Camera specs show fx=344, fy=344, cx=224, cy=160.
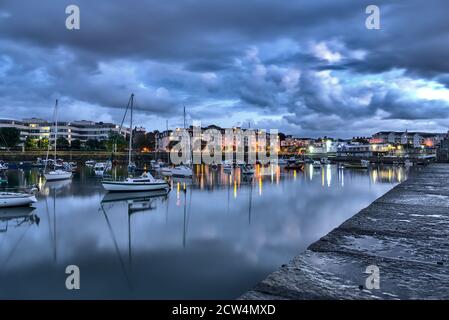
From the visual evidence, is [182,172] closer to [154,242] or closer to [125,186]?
[125,186]

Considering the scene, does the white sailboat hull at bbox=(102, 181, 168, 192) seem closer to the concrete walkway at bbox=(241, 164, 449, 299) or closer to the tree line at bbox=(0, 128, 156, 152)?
the concrete walkway at bbox=(241, 164, 449, 299)

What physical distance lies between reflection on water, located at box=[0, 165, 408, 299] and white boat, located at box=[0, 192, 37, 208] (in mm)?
580

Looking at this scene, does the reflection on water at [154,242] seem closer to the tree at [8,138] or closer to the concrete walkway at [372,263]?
the concrete walkway at [372,263]

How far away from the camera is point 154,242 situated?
17828 mm

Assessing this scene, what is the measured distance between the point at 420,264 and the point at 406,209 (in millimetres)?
8699

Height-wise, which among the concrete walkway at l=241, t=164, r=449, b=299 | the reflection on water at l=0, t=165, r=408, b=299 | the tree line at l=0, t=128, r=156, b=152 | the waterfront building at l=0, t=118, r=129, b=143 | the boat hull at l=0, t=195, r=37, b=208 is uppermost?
the waterfront building at l=0, t=118, r=129, b=143

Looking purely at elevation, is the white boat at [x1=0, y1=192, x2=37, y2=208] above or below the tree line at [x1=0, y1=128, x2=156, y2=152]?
below

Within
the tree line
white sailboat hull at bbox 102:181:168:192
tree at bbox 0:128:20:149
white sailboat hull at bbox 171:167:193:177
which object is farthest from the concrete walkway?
tree at bbox 0:128:20:149

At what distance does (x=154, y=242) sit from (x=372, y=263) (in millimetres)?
12425

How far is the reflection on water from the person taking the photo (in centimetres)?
1180

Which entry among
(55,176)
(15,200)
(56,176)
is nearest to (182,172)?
(56,176)

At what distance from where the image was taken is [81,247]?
56.1ft

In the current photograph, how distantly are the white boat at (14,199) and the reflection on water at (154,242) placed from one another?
1.90 ft
